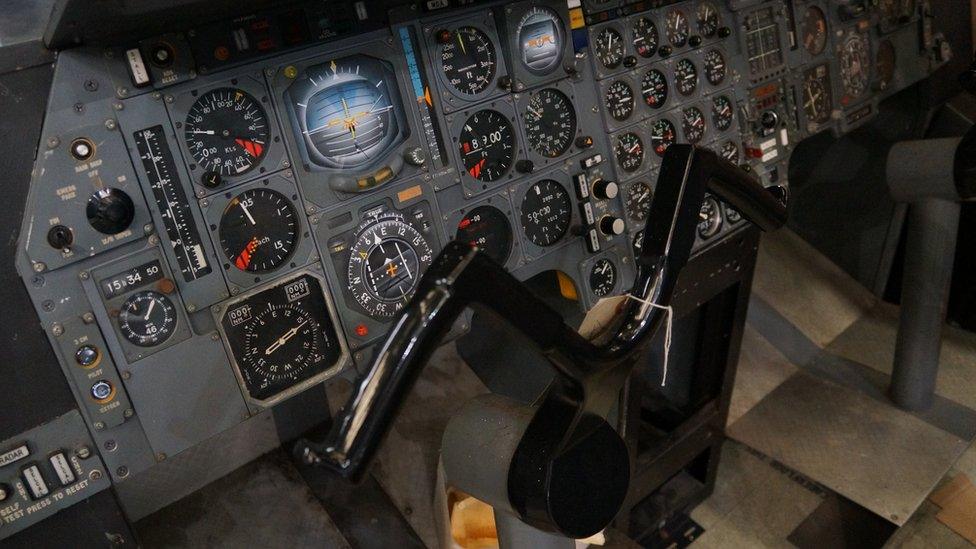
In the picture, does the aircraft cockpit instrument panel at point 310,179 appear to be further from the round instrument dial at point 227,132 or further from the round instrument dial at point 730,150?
the round instrument dial at point 730,150

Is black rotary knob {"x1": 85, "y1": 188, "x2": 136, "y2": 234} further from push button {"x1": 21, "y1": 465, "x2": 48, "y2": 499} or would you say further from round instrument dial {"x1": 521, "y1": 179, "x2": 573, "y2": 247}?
round instrument dial {"x1": 521, "y1": 179, "x2": 573, "y2": 247}

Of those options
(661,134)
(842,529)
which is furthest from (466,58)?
(842,529)

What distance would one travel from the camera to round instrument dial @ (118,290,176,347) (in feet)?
5.86

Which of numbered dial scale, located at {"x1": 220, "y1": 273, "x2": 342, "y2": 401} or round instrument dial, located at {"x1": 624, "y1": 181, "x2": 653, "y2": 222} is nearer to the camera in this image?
numbered dial scale, located at {"x1": 220, "y1": 273, "x2": 342, "y2": 401}

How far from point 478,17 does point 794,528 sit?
2.58 meters

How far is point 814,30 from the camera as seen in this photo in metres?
3.37

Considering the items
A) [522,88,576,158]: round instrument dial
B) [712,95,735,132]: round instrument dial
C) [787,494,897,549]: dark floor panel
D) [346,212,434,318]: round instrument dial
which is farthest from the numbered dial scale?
[787,494,897,549]: dark floor panel

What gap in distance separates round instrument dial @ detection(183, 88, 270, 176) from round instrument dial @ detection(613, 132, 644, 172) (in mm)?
1274

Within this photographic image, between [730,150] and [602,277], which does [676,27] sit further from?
[602,277]

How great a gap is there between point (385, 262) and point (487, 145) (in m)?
0.51

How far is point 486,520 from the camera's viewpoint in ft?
8.80

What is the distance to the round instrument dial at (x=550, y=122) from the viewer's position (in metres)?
2.43

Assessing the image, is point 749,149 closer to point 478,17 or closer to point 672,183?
point 478,17

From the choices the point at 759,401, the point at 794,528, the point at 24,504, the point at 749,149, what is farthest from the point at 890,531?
the point at 24,504
